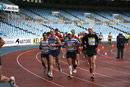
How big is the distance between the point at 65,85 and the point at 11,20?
3187 centimetres

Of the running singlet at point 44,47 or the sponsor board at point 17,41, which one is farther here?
the sponsor board at point 17,41

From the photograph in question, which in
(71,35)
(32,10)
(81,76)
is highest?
(32,10)

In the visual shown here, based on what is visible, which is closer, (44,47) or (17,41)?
(44,47)

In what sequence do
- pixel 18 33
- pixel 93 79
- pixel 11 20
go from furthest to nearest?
pixel 11 20
pixel 18 33
pixel 93 79

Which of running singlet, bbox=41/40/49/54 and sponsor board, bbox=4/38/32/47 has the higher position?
running singlet, bbox=41/40/49/54

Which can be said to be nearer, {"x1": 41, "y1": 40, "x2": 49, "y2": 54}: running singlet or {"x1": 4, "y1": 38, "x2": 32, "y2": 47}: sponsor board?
{"x1": 41, "y1": 40, "x2": 49, "y2": 54}: running singlet

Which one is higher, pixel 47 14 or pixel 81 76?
pixel 47 14

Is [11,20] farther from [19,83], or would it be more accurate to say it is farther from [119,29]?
[19,83]

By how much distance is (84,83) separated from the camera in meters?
9.98

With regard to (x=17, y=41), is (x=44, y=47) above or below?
above

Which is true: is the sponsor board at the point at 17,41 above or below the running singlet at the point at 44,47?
below

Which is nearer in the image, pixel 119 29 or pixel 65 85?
pixel 65 85

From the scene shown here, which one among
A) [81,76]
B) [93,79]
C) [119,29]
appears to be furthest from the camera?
[119,29]

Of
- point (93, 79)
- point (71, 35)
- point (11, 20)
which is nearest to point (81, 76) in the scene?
point (93, 79)
